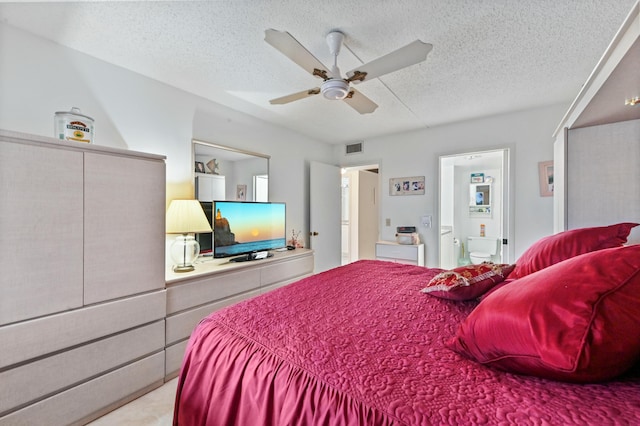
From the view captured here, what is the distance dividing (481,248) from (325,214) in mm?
3401

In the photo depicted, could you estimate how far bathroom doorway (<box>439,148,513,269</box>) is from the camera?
15.6 ft

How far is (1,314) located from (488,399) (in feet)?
6.51

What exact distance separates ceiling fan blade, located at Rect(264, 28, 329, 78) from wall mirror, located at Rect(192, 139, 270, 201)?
4.96 ft

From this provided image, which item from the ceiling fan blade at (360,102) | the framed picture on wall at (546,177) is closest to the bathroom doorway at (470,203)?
the framed picture on wall at (546,177)

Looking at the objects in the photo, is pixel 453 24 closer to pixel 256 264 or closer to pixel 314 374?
pixel 314 374

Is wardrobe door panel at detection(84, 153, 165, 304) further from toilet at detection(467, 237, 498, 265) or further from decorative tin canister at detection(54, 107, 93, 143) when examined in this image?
toilet at detection(467, 237, 498, 265)

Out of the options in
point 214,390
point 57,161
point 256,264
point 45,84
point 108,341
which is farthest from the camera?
point 256,264

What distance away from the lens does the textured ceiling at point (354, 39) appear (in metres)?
1.50

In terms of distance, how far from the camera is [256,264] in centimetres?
252

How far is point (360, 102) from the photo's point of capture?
2086mm

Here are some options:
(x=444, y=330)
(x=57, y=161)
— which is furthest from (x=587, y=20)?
(x=57, y=161)

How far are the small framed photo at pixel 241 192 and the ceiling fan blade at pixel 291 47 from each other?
1657 millimetres

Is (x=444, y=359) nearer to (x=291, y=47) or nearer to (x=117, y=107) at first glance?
(x=291, y=47)

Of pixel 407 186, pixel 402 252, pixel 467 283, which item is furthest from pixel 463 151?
pixel 467 283
